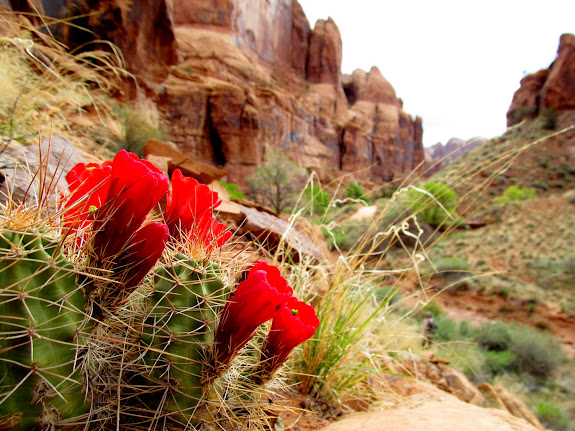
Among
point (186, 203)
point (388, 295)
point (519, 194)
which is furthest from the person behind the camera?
point (519, 194)

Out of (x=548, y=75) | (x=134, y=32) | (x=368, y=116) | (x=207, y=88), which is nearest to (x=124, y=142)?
(x=134, y=32)

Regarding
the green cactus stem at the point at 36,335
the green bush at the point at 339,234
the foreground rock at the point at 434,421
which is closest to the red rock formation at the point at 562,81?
the green bush at the point at 339,234

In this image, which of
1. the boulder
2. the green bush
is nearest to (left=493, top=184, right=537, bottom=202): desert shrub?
the green bush

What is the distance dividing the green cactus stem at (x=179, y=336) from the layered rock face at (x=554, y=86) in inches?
1620

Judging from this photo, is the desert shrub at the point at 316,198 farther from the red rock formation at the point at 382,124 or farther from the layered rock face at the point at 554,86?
the red rock formation at the point at 382,124

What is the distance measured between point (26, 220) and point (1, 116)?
3.04 m

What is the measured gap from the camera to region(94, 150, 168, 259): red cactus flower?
0.81 m

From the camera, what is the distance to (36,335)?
2.05 ft

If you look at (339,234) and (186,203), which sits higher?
(186,203)

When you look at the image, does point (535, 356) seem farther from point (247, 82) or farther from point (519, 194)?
point (247, 82)

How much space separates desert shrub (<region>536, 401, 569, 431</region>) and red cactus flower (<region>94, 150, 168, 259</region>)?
634 centimetres

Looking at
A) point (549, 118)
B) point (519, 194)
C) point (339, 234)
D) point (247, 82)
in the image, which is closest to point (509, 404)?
point (339, 234)

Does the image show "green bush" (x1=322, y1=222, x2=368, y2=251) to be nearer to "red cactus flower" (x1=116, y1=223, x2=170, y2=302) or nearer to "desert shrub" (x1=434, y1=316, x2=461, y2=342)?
"red cactus flower" (x1=116, y1=223, x2=170, y2=302)

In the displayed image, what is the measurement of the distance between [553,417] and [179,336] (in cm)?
643
